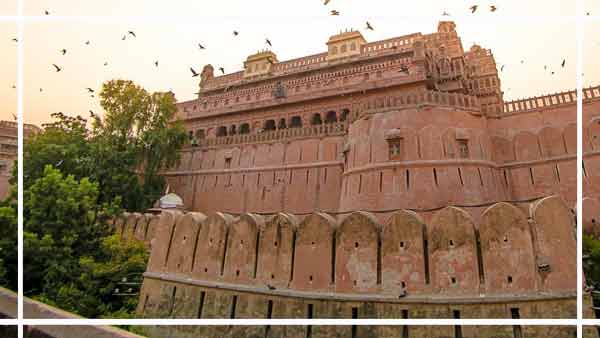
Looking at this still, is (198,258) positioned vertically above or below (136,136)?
below

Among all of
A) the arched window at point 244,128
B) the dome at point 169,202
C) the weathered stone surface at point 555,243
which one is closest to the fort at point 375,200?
the weathered stone surface at point 555,243

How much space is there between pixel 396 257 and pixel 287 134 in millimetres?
16729

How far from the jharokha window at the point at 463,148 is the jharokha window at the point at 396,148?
7.83 ft

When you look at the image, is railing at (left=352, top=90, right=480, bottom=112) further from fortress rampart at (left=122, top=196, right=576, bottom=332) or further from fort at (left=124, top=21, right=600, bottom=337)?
fortress rampart at (left=122, top=196, right=576, bottom=332)

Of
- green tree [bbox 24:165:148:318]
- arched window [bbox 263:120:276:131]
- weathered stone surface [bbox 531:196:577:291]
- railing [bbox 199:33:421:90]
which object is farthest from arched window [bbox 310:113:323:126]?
weathered stone surface [bbox 531:196:577:291]

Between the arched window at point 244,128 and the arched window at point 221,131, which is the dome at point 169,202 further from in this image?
the arched window at point 221,131

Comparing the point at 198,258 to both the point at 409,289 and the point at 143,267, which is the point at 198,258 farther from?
the point at 409,289

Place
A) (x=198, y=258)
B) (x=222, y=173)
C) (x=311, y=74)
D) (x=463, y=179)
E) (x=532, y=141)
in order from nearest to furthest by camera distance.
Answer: (x=198, y=258), (x=463, y=179), (x=532, y=141), (x=222, y=173), (x=311, y=74)

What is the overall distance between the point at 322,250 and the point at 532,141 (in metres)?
12.7

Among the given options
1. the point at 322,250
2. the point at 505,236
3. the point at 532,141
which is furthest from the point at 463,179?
the point at 322,250

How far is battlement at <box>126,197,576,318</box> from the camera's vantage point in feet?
20.7

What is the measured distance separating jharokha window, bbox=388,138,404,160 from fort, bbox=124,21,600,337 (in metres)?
0.04

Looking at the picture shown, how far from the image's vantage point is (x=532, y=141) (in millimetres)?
15266

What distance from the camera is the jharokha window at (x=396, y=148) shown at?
583 inches
